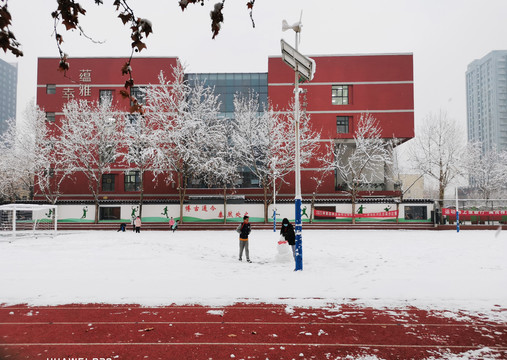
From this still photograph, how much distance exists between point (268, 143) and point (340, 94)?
11776 millimetres

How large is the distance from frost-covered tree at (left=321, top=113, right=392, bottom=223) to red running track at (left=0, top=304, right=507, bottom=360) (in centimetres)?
2594

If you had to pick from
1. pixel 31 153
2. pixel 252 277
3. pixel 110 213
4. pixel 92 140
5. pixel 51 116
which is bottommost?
pixel 252 277

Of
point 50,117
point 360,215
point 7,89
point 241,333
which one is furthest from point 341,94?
point 7,89

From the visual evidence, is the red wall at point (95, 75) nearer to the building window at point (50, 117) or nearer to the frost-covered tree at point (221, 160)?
the building window at point (50, 117)

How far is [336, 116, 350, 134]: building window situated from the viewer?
3638cm

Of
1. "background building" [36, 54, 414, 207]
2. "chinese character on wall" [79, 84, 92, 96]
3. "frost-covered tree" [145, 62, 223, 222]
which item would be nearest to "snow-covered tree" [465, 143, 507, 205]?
"background building" [36, 54, 414, 207]

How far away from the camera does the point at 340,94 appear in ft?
120

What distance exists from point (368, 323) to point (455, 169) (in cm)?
3659

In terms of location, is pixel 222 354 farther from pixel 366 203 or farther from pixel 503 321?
pixel 366 203

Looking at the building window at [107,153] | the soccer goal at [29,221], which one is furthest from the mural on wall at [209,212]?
the building window at [107,153]

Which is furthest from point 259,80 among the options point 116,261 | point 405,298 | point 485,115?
point 485,115

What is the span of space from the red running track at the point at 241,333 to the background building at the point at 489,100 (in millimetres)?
124271

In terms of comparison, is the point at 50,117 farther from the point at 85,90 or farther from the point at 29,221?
the point at 29,221

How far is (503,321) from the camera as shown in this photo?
6.22 meters
